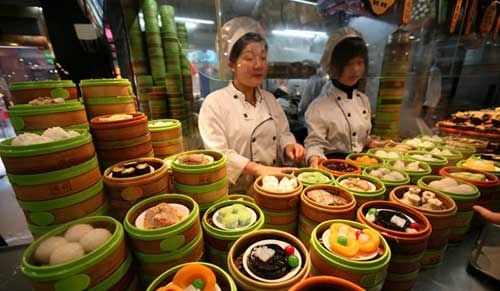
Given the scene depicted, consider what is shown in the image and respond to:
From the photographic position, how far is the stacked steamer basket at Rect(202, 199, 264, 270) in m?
0.84

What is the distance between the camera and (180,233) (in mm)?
754

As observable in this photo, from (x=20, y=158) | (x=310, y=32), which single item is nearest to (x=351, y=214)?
(x=20, y=158)

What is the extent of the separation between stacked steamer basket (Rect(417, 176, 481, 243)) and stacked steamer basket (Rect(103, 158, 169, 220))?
4.43 ft

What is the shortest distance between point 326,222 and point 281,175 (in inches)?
15.7

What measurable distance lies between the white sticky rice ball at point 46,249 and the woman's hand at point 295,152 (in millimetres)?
1459

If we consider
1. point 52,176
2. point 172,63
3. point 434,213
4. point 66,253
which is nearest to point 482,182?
point 434,213

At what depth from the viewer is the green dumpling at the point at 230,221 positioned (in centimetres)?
88

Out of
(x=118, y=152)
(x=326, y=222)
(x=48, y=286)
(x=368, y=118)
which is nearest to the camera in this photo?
(x=48, y=286)

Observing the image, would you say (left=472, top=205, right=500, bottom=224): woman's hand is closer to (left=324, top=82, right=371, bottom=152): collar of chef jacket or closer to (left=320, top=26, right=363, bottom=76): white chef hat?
(left=324, top=82, right=371, bottom=152): collar of chef jacket

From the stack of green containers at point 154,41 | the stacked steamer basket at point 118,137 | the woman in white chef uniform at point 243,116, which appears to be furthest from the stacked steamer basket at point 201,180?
the stack of green containers at point 154,41

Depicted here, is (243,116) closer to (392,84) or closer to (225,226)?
(225,226)

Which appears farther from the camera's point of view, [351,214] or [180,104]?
[180,104]

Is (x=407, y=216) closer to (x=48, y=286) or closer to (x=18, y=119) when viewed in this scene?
(x=48, y=286)

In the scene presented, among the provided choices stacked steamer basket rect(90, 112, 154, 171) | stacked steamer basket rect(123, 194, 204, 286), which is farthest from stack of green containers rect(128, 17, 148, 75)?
stacked steamer basket rect(123, 194, 204, 286)
